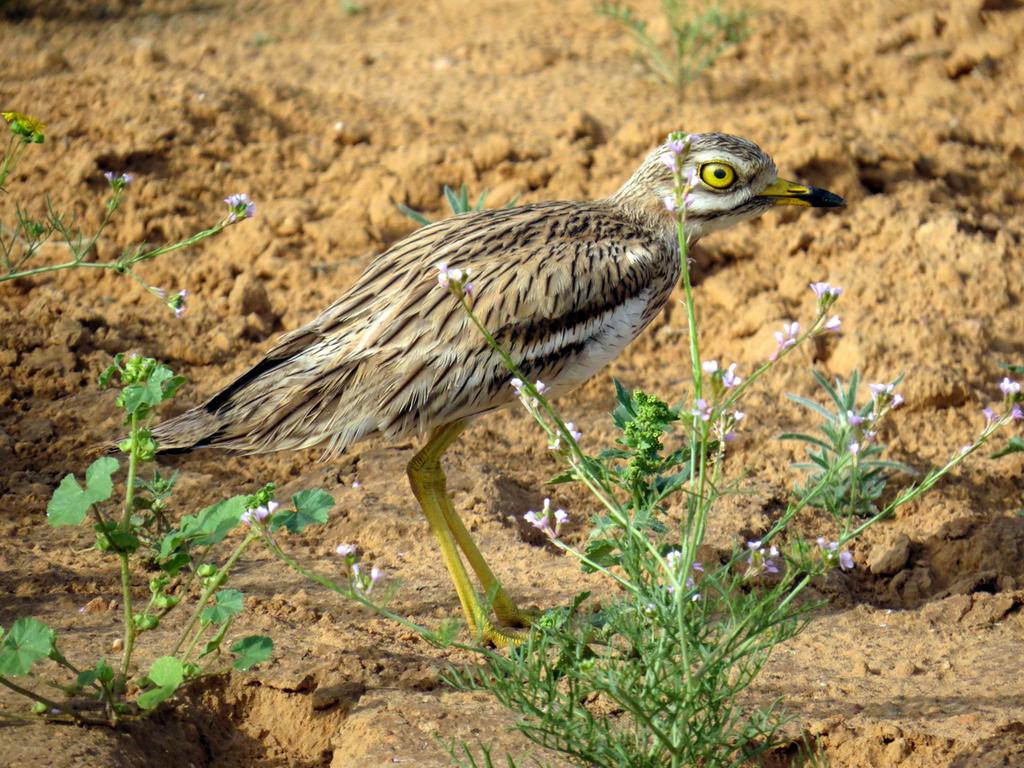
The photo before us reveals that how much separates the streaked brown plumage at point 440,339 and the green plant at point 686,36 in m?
3.02

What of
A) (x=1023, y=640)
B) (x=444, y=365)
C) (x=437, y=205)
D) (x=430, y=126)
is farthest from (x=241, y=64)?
(x=1023, y=640)

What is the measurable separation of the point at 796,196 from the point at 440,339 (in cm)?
152

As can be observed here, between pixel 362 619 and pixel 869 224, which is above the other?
pixel 869 224

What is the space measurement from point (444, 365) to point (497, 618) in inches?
33.1

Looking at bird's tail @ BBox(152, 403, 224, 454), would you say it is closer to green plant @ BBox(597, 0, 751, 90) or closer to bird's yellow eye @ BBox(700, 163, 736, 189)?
bird's yellow eye @ BBox(700, 163, 736, 189)

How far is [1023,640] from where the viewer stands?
394 cm

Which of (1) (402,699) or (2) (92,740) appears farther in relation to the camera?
(1) (402,699)

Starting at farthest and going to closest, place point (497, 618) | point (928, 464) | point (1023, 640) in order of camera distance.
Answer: point (928, 464)
point (497, 618)
point (1023, 640)

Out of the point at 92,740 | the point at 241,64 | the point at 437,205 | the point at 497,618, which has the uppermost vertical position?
the point at 241,64

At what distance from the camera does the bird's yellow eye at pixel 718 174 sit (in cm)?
460

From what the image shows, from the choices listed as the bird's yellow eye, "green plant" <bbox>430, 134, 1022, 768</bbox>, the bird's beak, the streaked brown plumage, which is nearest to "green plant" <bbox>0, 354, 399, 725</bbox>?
"green plant" <bbox>430, 134, 1022, 768</bbox>

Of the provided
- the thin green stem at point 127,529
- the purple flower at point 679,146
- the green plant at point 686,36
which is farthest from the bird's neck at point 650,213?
the green plant at point 686,36

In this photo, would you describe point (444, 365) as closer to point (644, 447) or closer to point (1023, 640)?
point (644, 447)

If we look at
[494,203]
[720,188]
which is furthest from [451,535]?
[494,203]
